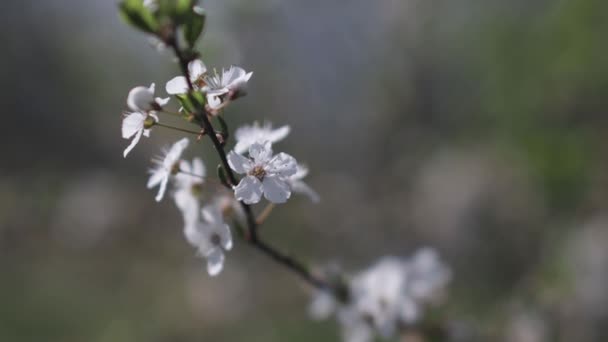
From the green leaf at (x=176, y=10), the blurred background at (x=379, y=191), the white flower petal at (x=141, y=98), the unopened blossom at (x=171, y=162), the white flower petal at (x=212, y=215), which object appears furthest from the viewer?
the blurred background at (x=379, y=191)

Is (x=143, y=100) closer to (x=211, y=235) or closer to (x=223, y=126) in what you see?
(x=223, y=126)

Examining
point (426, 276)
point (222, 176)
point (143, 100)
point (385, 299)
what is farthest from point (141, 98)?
point (426, 276)

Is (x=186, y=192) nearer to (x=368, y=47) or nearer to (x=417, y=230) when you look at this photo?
(x=417, y=230)

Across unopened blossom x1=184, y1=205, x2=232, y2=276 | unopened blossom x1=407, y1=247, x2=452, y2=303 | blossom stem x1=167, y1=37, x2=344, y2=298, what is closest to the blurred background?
unopened blossom x1=407, y1=247, x2=452, y2=303

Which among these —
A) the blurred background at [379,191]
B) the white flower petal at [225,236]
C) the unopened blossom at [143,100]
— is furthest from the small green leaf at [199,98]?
the blurred background at [379,191]

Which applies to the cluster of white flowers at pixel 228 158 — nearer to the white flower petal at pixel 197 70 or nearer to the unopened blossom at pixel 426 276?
the white flower petal at pixel 197 70

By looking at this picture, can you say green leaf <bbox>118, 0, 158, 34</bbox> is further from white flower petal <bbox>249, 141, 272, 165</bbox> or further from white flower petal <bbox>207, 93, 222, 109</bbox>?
white flower petal <bbox>249, 141, 272, 165</bbox>
